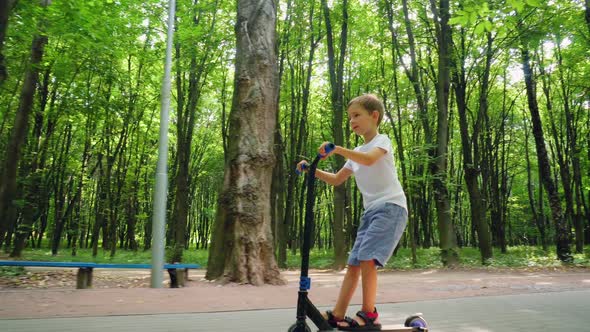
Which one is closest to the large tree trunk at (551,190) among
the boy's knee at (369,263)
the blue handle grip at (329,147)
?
the boy's knee at (369,263)

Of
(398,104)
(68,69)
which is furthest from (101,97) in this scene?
(398,104)

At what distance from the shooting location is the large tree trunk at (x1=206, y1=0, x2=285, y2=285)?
7.20 m

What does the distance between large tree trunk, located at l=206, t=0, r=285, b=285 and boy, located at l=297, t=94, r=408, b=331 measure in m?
4.27

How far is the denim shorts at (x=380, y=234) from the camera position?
2.90 m

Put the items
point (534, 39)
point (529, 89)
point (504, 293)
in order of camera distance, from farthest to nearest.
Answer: point (529, 89) < point (534, 39) < point (504, 293)

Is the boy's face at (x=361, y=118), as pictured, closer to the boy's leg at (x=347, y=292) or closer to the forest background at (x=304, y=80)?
the boy's leg at (x=347, y=292)

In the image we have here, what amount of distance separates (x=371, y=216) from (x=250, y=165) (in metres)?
4.63

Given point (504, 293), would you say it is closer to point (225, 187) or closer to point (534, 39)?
point (225, 187)

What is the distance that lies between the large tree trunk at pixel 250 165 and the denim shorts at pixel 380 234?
4360mm

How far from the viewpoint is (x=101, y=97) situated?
18688 millimetres

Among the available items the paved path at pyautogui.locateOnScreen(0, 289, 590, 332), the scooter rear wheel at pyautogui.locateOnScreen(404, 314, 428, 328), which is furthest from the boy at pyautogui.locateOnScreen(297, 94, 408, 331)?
the paved path at pyautogui.locateOnScreen(0, 289, 590, 332)

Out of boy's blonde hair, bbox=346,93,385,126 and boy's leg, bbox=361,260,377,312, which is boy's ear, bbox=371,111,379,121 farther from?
boy's leg, bbox=361,260,377,312

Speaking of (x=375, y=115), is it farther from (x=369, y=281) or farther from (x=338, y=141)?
(x=338, y=141)

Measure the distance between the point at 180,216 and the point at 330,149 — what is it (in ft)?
52.0
